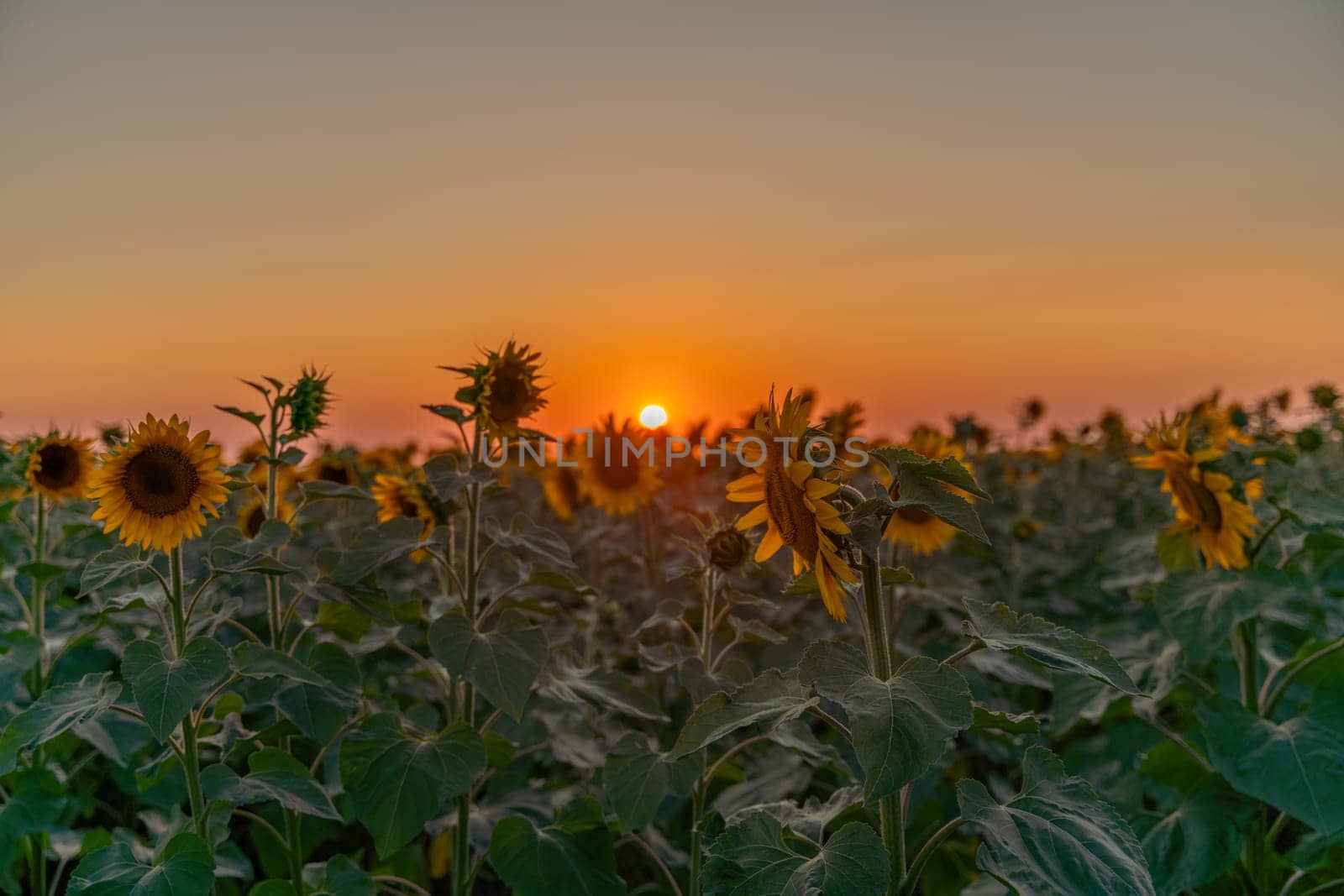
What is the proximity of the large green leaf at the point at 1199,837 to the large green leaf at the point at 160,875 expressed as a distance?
2168 mm

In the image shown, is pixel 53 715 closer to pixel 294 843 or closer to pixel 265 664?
pixel 265 664

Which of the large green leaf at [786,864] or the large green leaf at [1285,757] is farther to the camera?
the large green leaf at [1285,757]

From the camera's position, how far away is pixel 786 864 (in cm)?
163

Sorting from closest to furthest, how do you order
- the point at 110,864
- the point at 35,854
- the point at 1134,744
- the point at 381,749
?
the point at 110,864
the point at 381,749
the point at 35,854
the point at 1134,744

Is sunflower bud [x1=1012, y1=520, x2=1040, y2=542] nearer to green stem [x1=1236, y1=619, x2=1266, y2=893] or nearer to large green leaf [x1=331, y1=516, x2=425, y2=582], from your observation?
green stem [x1=1236, y1=619, x2=1266, y2=893]

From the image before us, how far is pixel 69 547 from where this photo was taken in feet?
13.0

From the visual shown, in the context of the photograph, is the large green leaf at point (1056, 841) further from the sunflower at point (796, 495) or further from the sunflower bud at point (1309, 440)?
the sunflower bud at point (1309, 440)

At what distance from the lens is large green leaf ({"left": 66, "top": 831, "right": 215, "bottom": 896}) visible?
6.41ft

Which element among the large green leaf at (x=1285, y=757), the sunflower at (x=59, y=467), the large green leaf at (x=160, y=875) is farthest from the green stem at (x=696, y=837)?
the sunflower at (x=59, y=467)

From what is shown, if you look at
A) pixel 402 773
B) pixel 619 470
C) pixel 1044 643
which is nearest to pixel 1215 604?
pixel 1044 643

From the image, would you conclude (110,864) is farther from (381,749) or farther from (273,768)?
(381,749)

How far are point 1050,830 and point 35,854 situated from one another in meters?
2.92

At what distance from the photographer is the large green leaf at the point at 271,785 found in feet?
7.04

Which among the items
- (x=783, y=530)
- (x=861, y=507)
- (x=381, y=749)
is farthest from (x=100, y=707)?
(x=861, y=507)
